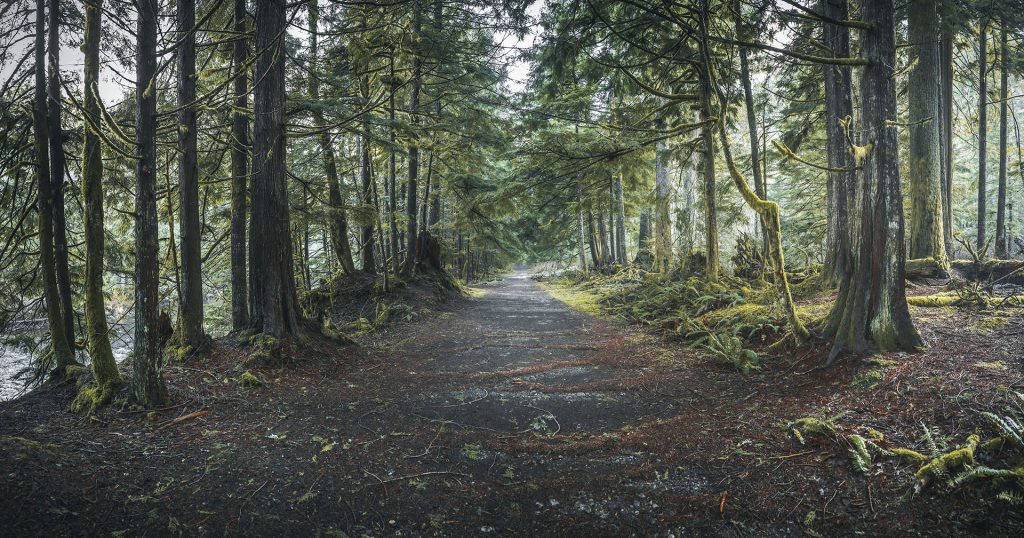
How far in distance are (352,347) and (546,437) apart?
4701mm

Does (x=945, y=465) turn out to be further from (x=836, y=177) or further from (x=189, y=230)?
(x=189, y=230)

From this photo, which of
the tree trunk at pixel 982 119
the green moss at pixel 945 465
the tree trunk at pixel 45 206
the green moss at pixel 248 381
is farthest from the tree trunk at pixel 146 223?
the tree trunk at pixel 982 119

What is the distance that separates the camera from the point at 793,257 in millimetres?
18047

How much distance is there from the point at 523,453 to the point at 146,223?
4202mm

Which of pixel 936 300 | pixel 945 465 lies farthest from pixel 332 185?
pixel 936 300

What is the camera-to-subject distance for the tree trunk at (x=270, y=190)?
643 centimetres

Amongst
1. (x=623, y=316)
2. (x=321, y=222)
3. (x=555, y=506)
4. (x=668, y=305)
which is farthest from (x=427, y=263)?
(x=555, y=506)

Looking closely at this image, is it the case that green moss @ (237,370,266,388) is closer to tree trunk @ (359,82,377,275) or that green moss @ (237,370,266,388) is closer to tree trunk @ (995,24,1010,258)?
tree trunk @ (359,82,377,275)

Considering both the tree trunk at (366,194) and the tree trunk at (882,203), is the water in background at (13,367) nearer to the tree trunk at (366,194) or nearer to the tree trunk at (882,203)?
the tree trunk at (366,194)

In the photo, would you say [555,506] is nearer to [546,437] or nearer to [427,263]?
[546,437]

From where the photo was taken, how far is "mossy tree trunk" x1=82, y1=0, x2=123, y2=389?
4.29 meters

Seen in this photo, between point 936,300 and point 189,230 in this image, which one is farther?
point 189,230

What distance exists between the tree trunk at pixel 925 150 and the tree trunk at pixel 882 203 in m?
4.83

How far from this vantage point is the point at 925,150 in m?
8.38
